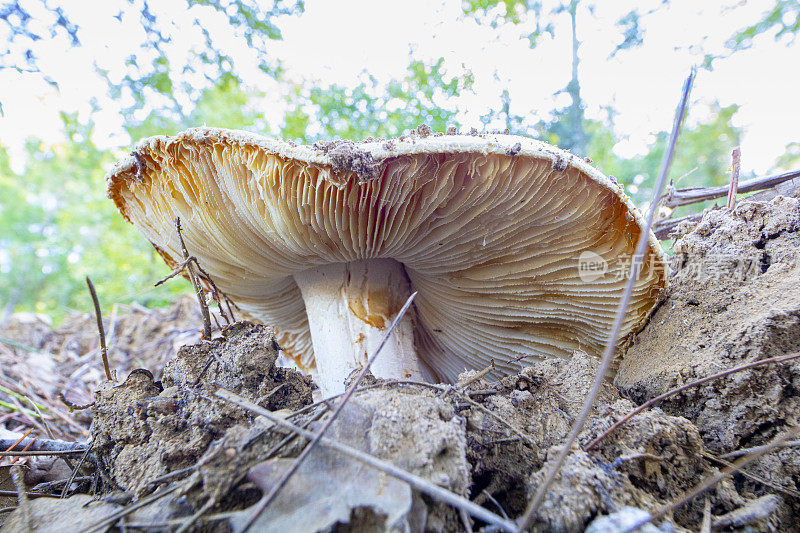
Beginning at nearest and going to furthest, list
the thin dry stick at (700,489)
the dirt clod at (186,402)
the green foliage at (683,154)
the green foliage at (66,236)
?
the thin dry stick at (700,489), the dirt clod at (186,402), the green foliage at (683,154), the green foliage at (66,236)

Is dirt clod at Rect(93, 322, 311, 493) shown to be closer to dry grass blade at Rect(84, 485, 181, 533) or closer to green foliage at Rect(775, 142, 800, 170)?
dry grass blade at Rect(84, 485, 181, 533)

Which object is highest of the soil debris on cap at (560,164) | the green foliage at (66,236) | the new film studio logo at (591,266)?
the green foliage at (66,236)

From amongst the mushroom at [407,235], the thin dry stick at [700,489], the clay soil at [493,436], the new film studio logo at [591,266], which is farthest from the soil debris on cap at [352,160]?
the thin dry stick at [700,489]

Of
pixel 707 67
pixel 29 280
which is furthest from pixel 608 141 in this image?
pixel 29 280

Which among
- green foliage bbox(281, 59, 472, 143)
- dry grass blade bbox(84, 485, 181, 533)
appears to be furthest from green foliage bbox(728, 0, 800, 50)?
dry grass blade bbox(84, 485, 181, 533)

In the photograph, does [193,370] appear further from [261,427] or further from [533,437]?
[533,437]

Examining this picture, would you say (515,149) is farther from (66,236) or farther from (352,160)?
(66,236)

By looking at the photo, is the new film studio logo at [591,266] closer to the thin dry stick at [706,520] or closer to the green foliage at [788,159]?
the thin dry stick at [706,520]
